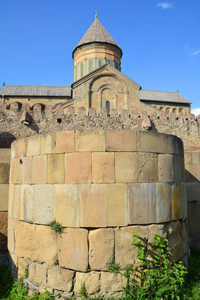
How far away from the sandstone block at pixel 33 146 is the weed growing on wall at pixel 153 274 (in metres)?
1.63

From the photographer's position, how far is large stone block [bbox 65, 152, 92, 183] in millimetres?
2652

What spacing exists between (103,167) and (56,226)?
91 centimetres

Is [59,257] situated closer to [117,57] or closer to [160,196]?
[160,196]

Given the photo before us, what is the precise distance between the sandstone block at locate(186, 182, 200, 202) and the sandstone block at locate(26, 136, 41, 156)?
314cm

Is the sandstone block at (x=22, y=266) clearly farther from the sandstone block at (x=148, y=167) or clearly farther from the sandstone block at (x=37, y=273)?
the sandstone block at (x=148, y=167)

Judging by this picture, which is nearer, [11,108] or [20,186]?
[20,186]

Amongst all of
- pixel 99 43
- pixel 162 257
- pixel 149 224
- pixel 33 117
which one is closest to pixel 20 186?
pixel 149 224

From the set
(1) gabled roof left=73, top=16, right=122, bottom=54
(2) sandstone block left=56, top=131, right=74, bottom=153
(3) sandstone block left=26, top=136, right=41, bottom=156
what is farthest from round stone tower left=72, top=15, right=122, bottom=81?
(2) sandstone block left=56, top=131, right=74, bottom=153

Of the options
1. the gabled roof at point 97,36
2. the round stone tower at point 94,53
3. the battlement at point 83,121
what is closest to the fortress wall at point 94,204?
the battlement at point 83,121

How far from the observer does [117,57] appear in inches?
829

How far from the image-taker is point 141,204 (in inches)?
104

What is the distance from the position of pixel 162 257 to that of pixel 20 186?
2078 mm

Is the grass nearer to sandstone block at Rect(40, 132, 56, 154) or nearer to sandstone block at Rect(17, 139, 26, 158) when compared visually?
sandstone block at Rect(17, 139, 26, 158)

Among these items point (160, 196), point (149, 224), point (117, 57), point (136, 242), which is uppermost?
→ point (117, 57)
